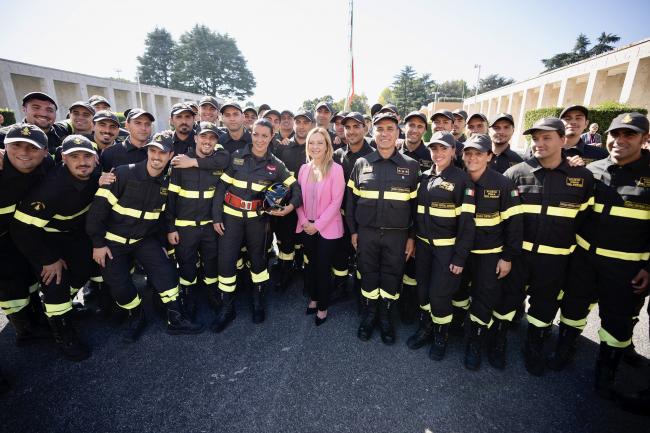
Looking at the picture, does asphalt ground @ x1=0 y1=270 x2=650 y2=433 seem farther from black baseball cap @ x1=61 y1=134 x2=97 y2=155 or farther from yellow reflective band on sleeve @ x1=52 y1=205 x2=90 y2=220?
black baseball cap @ x1=61 y1=134 x2=97 y2=155

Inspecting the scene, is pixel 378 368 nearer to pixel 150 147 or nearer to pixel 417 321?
pixel 417 321

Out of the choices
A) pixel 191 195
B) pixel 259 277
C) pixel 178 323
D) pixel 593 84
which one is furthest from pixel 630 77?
pixel 178 323

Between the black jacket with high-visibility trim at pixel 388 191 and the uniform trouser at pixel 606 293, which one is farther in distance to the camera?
the black jacket with high-visibility trim at pixel 388 191

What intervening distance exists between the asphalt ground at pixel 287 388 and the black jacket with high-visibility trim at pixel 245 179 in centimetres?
167

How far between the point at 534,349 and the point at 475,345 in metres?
0.63

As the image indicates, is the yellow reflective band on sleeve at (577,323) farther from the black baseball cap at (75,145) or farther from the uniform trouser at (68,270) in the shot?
the uniform trouser at (68,270)

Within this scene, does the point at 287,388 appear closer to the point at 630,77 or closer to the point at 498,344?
the point at 498,344

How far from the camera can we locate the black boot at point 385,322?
11.9ft

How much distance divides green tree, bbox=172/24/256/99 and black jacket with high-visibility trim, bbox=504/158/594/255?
69907 mm

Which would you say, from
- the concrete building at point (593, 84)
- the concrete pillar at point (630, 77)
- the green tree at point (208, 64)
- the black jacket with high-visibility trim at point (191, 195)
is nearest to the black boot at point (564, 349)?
the black jacket with high-visibility trim at point (191, 195)

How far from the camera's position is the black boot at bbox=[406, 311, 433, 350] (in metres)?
3.52

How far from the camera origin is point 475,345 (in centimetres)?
330

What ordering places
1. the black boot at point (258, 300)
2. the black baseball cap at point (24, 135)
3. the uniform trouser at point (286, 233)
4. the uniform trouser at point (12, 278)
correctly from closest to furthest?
the black baseball cap at point (24, 135) → the uniform trouser at point (12, 278) → the black boot at point (258, 300) → the uniform trouser at point (286, 233)

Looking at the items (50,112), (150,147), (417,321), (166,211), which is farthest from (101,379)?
(50,112)
